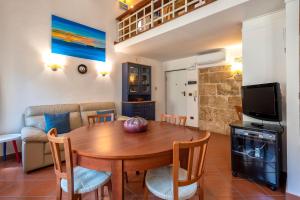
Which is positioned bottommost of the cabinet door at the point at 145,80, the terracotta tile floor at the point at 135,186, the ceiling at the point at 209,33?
the terracotta tile floor at the point at 135,186

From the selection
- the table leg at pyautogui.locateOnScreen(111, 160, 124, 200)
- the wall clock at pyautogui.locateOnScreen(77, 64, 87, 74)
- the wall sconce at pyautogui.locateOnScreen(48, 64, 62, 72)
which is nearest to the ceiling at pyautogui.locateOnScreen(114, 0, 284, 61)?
the wall clock at pyautogui.locateOnScreen(77, 64, 87, 74)

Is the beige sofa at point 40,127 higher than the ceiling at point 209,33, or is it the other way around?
the ceiling at point 209,33

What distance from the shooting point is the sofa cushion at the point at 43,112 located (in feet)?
9.49

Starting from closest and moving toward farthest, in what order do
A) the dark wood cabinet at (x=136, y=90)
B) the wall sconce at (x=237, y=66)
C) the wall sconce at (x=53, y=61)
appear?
the wall sconce at (x=53, y=61) → the wall sconce at (x=237, y=66) → the dark wood cabinet at (x=136, y=90)

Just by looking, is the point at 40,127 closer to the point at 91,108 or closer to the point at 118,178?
the point at 91,108

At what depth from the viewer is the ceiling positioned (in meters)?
2.21

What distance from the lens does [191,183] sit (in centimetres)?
117

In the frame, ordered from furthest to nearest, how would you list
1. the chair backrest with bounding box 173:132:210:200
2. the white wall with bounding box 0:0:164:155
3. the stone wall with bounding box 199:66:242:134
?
the stone wall with bounding box 199:66:242:134, the white wall with bounding box 0:0:164:155, the chair backrest with bounding box 173:132:210:200

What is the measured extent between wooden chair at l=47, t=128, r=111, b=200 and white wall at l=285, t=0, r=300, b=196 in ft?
6.62

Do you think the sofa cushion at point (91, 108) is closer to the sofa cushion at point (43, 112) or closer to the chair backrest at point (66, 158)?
the sofa cushion at point (43, 112)

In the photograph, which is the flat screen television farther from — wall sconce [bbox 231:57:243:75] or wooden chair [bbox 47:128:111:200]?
wooden chair [bbox 47:128:111:200]

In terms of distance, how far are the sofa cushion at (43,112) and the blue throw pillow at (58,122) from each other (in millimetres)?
142

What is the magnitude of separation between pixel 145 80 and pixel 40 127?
3.05m

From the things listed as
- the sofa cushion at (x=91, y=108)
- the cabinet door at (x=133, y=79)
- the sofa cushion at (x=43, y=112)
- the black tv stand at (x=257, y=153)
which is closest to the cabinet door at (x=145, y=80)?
the cabinet door at (x=133, y=79)
